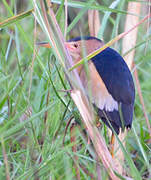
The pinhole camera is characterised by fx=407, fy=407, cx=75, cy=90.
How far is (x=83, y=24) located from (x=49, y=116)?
Answer: 192cm

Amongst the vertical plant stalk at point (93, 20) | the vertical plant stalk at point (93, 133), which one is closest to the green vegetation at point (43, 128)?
the vertical plant stalk at point (93, 133)

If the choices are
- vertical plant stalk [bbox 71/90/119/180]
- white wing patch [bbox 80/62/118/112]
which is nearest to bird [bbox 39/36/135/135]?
white wing patch [bbox 80/62/118/112]

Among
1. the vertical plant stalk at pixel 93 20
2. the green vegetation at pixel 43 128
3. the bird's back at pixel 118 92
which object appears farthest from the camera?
the vertical plant stalk at pixel 93 20

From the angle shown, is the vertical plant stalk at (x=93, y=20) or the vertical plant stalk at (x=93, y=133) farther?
the vertical plant stalk at (x=93, y=20)

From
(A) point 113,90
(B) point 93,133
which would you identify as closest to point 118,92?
(A) point 113,90

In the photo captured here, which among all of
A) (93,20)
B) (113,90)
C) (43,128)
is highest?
(93,20)

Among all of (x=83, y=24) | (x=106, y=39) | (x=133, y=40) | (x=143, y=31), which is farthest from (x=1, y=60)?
(x=106, y=39)

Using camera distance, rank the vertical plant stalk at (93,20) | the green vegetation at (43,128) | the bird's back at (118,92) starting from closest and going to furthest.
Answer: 1. the green vegetation at (43,128)
2. the bird's back at (118,92)
3. the vertical plant stalk at (93,20)

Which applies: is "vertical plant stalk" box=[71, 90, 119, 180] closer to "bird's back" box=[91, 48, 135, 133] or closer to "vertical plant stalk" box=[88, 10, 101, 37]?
"bird's back" box=[91, 48, 135, 133]

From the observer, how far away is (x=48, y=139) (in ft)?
5.60

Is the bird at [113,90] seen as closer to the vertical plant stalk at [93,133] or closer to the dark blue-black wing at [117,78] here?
the dark blue-black wing at [117,78]

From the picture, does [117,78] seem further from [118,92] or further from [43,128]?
[43,128]

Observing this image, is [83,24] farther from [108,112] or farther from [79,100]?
[79,100]

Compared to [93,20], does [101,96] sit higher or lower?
lower
